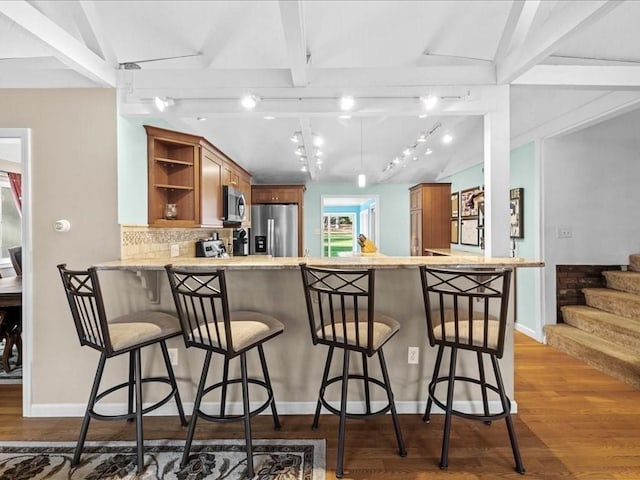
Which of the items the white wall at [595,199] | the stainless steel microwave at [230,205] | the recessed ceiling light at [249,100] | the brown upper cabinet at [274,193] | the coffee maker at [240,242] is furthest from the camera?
the brown upper cabinet at [274,193]

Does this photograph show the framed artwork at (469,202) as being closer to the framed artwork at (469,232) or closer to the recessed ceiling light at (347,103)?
the framed artwork at (469,232)

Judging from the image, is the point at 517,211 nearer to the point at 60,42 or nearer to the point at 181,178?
the point at 181,178

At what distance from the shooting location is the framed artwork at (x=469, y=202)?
18.0 ft

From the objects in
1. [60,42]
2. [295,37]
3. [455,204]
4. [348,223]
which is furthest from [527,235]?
[348,223]

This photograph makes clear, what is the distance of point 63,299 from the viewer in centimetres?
250

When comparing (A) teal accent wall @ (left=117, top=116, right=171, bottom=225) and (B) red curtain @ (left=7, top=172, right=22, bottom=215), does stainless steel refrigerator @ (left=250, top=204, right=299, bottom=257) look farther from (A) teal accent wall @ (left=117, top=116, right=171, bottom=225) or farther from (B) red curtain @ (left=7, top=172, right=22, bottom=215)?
(B) red curtain @ (left=7, top=172, right=22, bottom=215)

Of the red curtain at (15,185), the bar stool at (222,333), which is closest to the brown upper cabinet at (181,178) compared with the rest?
the bar stool at (222,333)

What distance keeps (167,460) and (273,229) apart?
14.8 ft

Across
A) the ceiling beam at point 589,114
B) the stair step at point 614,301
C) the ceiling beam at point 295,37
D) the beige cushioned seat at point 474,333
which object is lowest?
the stair step at point 614,301

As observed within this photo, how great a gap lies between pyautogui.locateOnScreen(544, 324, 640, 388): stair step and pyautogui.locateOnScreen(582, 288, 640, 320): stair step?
36 centimetres

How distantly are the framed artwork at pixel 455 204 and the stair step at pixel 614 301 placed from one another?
8.18 feet

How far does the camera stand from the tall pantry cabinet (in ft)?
20.1

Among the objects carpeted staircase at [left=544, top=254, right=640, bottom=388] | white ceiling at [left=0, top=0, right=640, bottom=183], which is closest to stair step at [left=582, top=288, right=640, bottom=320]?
carpeted staircase at [left=544, top=254, right=640, bottom=388]

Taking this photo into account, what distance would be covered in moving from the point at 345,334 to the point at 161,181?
2.20 metres
